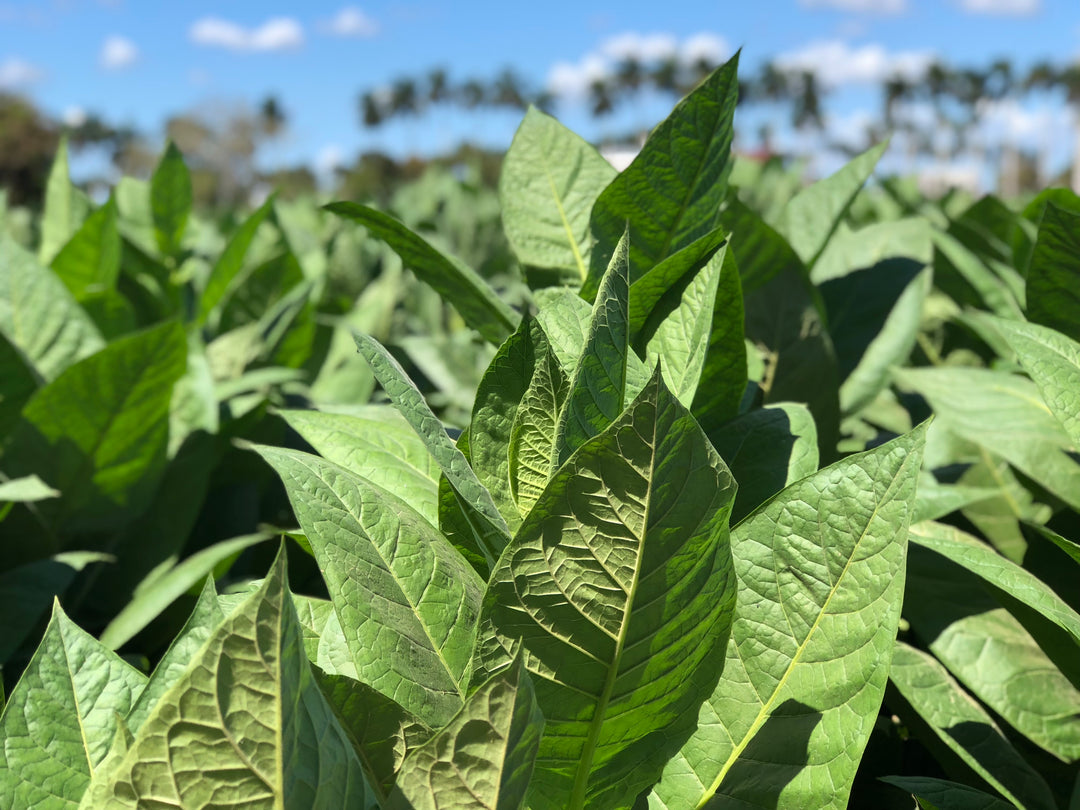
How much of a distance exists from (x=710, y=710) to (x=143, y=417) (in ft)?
4.44

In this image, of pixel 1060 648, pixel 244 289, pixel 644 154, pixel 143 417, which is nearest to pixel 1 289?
pixel 143 417

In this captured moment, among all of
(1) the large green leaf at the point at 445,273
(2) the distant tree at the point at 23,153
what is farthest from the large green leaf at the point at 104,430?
(2) the distant tree at the point at 23,153

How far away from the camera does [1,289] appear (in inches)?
82.3

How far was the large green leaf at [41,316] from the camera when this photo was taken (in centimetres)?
207

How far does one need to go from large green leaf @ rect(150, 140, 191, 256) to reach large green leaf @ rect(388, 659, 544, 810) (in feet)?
8.16

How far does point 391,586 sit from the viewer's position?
90cm

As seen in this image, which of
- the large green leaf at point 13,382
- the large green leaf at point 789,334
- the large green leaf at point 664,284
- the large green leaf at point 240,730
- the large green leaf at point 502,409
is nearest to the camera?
the large green leaf at point 240,730

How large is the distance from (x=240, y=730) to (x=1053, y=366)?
3.14ft

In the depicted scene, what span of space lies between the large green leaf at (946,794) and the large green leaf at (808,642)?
174 mm

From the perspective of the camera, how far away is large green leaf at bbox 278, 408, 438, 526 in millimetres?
1123

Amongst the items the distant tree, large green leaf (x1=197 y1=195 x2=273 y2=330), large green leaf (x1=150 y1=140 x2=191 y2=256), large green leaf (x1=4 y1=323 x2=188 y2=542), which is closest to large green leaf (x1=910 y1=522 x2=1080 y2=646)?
large green leaf (x1=4 y1=323 x2=188 y2=542)

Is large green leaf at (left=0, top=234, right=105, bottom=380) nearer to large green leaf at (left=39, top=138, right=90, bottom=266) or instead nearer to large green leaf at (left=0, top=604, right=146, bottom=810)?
large green leaf at (left=39, top=138, right=90, bottom=266)

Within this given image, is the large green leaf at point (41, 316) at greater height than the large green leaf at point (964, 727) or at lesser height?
greater

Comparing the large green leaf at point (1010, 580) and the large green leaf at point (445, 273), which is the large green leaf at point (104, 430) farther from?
the large green leaf at point (1010, 580)
